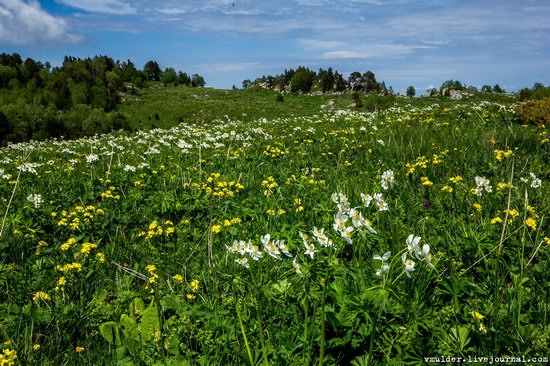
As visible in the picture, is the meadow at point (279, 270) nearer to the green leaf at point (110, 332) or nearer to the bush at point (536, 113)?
the green leaf at point (110, 332)

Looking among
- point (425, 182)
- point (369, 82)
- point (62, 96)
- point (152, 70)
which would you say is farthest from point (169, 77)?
point (425, 182)

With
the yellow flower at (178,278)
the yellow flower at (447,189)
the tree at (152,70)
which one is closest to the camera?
the yellow flower at (178,278)

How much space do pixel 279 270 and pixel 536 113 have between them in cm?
1246

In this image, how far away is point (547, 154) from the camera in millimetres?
8039

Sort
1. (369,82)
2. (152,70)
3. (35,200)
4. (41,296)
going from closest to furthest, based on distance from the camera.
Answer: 1. (41,296)
2. (35,200)
3. (369,82)
4. (152,70)

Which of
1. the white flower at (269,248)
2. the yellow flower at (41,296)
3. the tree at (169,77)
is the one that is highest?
the tree at (169,77)

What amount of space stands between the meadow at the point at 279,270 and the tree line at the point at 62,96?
49.9 metres

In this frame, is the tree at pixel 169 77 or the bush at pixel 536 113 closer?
the bush at pixel 536 113

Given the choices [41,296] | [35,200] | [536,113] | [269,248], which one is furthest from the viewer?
[536,113]

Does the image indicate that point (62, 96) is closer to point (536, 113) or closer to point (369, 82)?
point (369, 82)

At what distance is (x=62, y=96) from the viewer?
2808 inches

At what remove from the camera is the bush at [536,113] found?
12.3 meters

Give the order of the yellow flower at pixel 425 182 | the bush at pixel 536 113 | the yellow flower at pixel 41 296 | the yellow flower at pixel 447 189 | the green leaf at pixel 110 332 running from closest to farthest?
the green leaf at pixel 110 332
the yellow flower at pixel 41 296
the yellow flower at pixel 447 189
the yellow flower at pixel 425 182
the bush at pixel 536 113

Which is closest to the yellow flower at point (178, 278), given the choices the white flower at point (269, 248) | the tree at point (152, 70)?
the white flower at point (269, 248)
